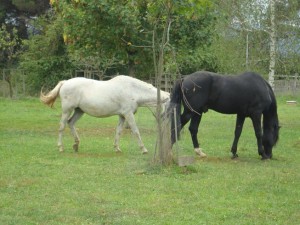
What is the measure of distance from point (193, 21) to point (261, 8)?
5188mm

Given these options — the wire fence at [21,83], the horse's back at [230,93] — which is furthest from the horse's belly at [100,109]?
the wire fence at [21,83]

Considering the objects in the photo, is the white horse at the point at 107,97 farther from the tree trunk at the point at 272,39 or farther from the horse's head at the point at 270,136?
the tree trunk at the point at 272,39

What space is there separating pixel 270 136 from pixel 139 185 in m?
4.63

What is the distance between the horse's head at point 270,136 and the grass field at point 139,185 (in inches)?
11.1

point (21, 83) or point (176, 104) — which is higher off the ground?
point (176, 104)

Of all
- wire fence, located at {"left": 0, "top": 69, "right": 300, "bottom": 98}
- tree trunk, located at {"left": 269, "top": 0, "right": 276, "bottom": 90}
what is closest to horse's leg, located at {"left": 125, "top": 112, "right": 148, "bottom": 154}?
tree trunk, located at {"left": 269, "top": 0, "right": 276, "bottom": 90}

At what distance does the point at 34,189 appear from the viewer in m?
8.75

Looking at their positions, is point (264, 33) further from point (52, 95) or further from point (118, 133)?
point (52, 95)

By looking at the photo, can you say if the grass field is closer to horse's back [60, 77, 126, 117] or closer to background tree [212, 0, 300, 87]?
horse's back [60, 77, 126, 117]

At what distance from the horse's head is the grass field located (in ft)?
0.92

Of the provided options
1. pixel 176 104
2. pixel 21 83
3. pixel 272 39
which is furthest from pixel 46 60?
pixel 176 104

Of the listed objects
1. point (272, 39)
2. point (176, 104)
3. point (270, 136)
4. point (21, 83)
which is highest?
point (272, 39)

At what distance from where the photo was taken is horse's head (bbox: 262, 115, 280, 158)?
12727 mm

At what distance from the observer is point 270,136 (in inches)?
503
